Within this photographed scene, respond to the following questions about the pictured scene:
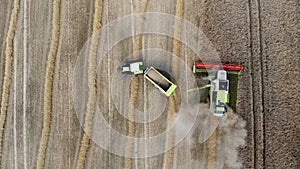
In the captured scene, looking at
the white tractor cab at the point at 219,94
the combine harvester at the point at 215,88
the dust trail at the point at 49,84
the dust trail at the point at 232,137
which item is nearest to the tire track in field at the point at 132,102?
the combine harvester at the point at 215,88

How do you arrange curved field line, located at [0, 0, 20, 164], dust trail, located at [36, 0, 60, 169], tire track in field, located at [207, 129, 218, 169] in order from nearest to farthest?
tire track in field, located at [207, 129, 218, 169], dust trail, located at [36, 0, 60, 169], curved field line, located at [0, 0, 20, 164]

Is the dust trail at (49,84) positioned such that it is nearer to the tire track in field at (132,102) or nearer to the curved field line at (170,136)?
the tire track in field at (132,102)

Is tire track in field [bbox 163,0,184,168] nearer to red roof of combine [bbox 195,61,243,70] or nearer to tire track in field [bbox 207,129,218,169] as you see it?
red roof of combine [bbox 195,61,243,70]

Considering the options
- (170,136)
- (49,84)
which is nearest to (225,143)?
(170,136)

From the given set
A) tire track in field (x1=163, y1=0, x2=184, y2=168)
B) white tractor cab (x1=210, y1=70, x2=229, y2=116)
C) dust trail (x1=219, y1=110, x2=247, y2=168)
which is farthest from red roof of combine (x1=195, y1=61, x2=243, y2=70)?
dust trail (x1=219, y1=110, x2=247, y2=168)

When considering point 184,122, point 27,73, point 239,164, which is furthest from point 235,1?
point 27,73
